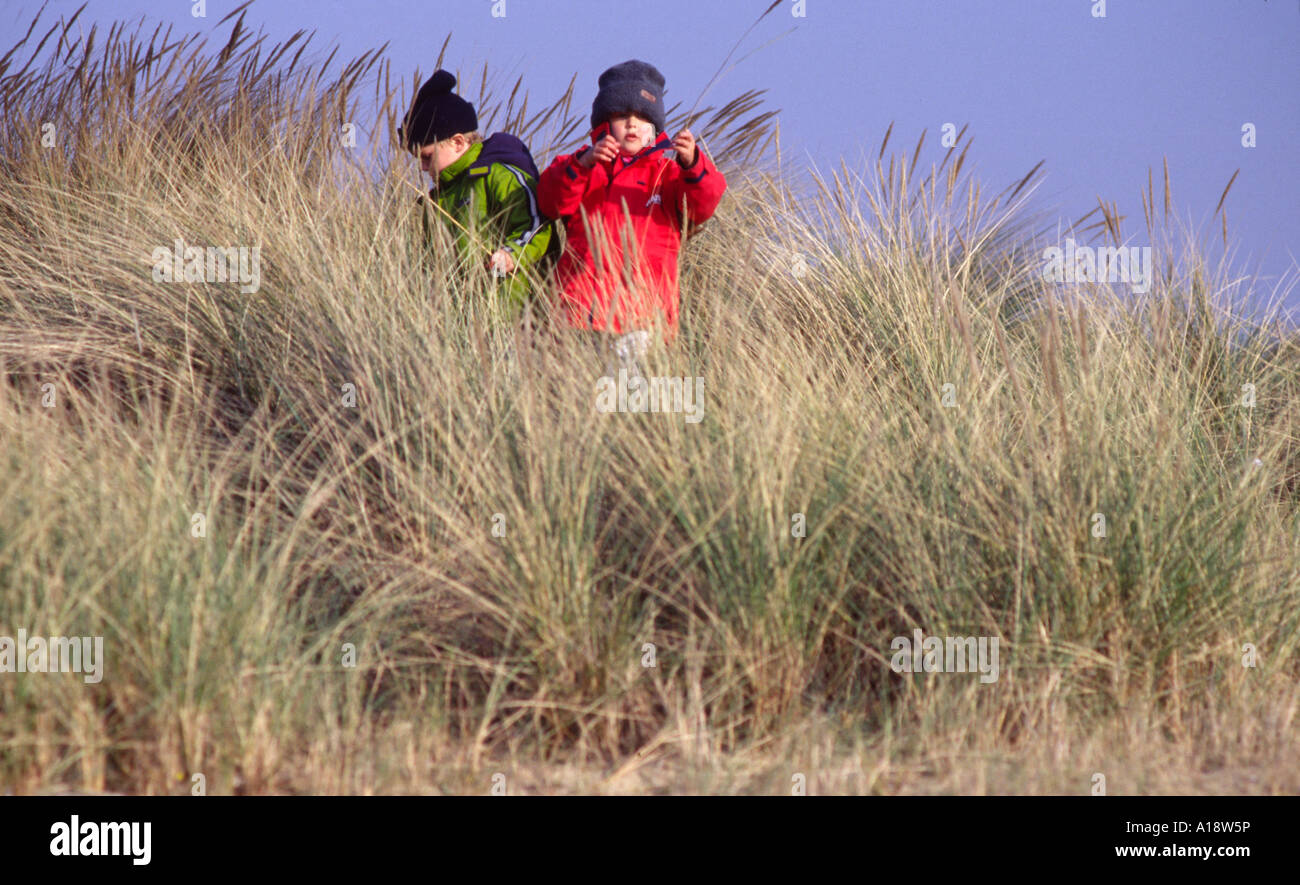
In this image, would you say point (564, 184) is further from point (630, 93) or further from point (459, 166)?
point (459, 166)

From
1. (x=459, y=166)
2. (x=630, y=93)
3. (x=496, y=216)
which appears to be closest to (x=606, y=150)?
(x=630, y=93)

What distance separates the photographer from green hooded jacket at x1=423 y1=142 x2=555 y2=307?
394 cm

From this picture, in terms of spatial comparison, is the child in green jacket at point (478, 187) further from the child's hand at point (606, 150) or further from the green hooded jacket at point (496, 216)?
the child's hand at point (606, 150)

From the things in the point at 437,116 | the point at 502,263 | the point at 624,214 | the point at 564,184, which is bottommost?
the point at 502,263

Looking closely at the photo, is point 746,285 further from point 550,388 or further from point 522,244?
point 550,388

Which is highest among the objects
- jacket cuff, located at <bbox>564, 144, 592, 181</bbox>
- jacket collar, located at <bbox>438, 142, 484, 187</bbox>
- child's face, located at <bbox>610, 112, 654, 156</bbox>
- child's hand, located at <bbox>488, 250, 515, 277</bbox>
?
jacket collar, located at <bbox>438, 142, 484, 187</bbox>

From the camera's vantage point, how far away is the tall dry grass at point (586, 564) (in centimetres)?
224

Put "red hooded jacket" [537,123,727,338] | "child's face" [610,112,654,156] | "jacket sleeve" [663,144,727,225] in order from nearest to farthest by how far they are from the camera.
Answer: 1. "red hooded jacket" [537,123,727,338]
2. "jacket sleeve" [663,144,727,225]
3. "child's face" [610,112,654,156]

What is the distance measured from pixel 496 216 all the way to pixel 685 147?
2.58 ft

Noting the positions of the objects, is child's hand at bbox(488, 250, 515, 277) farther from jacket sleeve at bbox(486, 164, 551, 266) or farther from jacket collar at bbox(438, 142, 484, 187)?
jacket collar at bbox(438, 142, 484, 187)

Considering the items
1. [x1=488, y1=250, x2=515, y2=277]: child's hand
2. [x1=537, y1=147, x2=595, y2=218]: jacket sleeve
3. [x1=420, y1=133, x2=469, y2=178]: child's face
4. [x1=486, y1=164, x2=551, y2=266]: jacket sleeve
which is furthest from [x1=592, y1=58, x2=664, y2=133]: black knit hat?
[x1=420, y1=133, x2=469, y2=178]: child's face

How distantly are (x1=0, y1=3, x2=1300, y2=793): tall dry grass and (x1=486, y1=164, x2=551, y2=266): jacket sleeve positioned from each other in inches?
13.6

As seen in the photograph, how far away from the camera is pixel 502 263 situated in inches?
150

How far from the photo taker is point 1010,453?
120 inches
